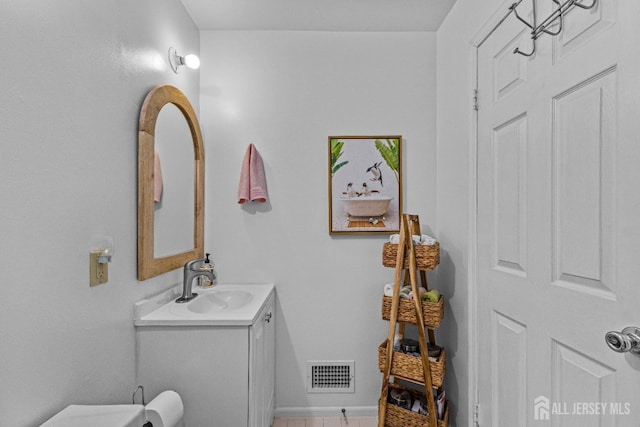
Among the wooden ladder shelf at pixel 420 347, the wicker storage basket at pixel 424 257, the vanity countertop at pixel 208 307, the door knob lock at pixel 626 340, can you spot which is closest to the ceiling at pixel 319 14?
the wooden ladder shelf at pixel 420 347

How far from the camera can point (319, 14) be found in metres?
2.30

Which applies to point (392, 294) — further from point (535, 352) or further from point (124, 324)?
point (124, 324)

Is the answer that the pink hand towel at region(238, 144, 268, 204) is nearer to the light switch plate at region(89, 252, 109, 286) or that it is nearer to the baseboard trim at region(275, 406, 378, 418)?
the light switch plate at region(89, 252, 109, 286)

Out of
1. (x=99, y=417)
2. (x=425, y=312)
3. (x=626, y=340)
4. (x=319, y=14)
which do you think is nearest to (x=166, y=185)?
(x=99, y=417)

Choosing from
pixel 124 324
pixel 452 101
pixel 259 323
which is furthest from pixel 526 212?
pixel 124 324

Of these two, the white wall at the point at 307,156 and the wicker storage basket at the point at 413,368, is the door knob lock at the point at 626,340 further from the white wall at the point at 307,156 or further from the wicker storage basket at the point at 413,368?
the white wall at the point at 307,156

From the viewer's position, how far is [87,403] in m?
1.33

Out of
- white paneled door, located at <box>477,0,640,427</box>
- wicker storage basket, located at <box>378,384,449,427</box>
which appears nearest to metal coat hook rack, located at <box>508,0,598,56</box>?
white paneled door, located at <box>477,0,640,427</box>

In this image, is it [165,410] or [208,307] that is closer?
[165,410]

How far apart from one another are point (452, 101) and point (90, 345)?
2.14 metres

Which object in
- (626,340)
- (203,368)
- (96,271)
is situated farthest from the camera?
(203,368)

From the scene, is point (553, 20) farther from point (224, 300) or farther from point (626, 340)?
point (224, 300)

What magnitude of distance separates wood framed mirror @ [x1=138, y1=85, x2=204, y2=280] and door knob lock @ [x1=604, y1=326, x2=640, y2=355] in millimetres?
1716

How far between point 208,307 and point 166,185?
744 millimetres
